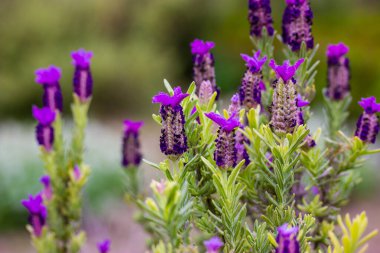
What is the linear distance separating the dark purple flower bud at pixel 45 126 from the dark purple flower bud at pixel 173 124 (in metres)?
0.86

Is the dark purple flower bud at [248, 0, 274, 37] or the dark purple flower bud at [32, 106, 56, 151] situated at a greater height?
the dark purple flower bud at [248, 0, 274, 37]

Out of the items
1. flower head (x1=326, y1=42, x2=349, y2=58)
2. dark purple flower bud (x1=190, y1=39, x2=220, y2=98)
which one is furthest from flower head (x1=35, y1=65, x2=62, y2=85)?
flower head (x1=326, y1=42, x2=349, y2=58)

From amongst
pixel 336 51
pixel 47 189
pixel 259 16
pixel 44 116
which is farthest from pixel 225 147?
pixel 47 189

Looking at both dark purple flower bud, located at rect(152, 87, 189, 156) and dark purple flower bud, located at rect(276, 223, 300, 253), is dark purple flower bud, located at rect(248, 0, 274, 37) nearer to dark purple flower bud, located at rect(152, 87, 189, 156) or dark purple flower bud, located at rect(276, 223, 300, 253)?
dark purple flower bud, located at rect(152, 87, 189, 156)

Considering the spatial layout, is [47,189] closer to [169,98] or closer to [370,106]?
[169,98]

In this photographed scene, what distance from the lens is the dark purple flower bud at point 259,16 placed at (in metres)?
1.89

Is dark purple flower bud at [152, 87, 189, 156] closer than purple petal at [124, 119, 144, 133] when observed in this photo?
Yes

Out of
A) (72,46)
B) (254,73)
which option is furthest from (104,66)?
(254,73)

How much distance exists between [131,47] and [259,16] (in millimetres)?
8694

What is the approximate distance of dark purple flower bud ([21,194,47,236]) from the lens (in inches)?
82.6

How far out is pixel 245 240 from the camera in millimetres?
1518

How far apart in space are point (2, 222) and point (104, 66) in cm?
449

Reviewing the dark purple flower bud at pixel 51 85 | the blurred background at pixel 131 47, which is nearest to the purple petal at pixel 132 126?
the dark purple flower bud at pixel 51 85

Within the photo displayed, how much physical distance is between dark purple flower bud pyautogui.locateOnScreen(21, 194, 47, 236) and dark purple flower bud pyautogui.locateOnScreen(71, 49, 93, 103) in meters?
0.43
